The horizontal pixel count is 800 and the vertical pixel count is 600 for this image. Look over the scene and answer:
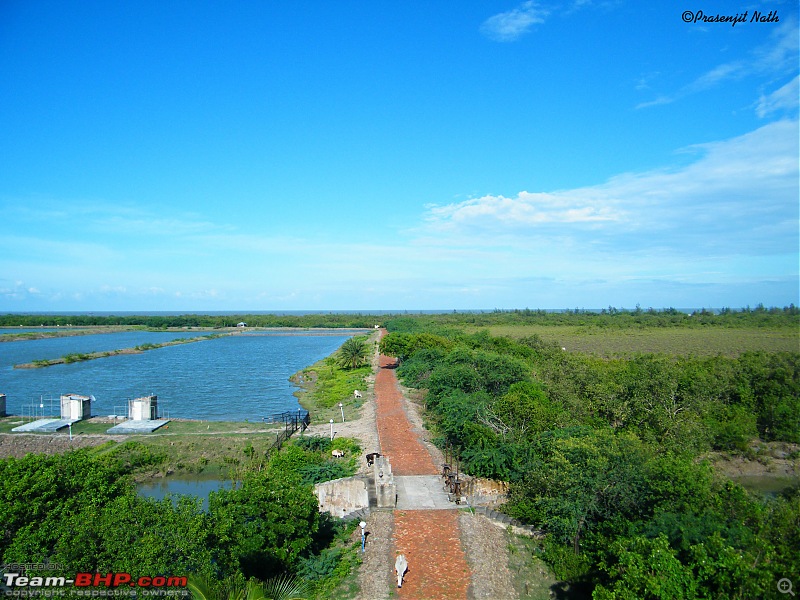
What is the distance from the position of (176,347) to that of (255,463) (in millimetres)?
64802

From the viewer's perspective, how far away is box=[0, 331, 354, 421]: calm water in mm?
34500

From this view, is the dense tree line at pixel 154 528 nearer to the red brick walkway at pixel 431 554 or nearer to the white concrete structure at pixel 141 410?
the red brick walkway at pixel 431 554

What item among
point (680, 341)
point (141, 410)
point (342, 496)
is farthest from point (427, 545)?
point (680, 341)

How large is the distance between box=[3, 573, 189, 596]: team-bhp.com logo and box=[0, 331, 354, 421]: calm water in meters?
23.6

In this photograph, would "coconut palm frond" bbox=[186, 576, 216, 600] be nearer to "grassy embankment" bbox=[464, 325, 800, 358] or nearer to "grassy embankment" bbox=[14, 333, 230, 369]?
"grassy embankment" bbox=[464, 325, 800, 358]

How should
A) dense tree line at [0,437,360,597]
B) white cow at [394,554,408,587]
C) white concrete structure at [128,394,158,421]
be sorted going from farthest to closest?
white concrete structure at [128,394,158,421], white cow at [394,554,408,587], dense tree line at [0,437,360,597]

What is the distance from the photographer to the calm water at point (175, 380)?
34.5 m

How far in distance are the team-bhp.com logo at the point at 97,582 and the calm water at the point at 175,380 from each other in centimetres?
2364

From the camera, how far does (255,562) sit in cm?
1088

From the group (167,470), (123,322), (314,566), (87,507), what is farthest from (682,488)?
(123,322)

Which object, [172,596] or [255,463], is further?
[255,463]

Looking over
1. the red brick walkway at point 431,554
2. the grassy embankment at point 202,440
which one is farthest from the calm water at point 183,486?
the red brick walkway at point 431,554

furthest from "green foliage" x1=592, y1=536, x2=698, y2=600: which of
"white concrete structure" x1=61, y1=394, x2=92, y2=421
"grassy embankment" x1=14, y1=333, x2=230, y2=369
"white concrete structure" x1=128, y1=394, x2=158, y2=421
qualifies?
"grassy embankment" x1=14, y1=333, x2=230, y2=369

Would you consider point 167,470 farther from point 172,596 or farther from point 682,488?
point 682,488
